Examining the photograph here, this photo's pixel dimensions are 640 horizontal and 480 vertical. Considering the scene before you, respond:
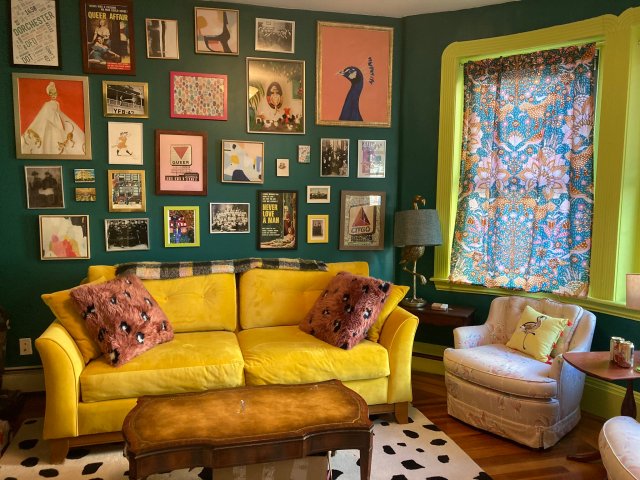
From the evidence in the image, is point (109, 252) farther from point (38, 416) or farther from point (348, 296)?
point (348, 296)

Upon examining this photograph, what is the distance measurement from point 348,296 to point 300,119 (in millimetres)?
1536

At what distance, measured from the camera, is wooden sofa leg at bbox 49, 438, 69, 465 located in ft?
8.61

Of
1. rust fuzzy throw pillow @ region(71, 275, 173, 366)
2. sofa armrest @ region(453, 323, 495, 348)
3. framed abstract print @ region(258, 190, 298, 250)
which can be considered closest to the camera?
rust fuzzy throw pillow @ region(71, 275, 173, 366)

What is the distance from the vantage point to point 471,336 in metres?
3.40

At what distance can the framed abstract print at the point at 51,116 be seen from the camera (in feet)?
11.3

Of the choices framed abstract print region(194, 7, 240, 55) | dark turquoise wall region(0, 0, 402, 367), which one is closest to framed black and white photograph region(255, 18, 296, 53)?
dark turquoise wall region(0, 0, 402, 367)

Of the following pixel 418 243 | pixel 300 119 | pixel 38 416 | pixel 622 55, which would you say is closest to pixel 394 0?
pixel 300 119

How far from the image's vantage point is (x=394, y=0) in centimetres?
370

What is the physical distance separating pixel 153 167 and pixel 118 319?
132 centimetres

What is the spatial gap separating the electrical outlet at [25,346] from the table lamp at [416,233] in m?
2.80

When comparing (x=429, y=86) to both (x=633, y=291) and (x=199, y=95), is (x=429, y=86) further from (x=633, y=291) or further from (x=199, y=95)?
(x=633, y=291)

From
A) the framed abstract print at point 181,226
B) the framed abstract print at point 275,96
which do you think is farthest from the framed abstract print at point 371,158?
the framed abstract print at point 181,226

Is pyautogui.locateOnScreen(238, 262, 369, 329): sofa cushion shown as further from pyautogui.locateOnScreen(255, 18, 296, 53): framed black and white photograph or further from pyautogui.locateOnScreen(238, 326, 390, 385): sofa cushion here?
pyautogui.locateOnScreen(255, 18, 296, 53): framed black and white photograph

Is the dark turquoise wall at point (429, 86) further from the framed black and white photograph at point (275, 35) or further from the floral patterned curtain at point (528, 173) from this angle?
the framed black and white photograph at point (275, 35)
